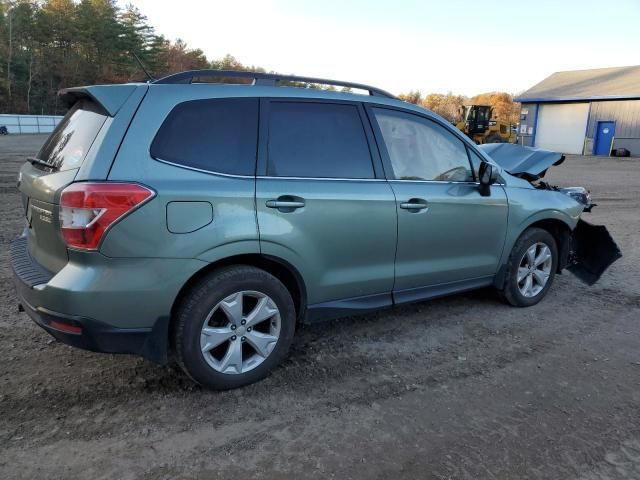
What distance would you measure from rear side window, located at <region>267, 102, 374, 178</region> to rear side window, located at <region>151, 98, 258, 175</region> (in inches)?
6.1

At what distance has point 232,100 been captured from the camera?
319 centimetres

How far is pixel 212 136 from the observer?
3.08 meters

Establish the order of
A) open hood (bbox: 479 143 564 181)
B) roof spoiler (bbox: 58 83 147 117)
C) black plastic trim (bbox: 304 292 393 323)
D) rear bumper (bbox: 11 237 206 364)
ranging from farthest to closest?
1. open hood (bbox: 479 143 564 181)
2. black plastic trim (bbox: 304 292 393 323)
3. roof spoiler (bbox: 58 83 147 117)
4. rear bumper (bbox: 11 237 206 364)

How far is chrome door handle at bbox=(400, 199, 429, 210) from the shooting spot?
374cm

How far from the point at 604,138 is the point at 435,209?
3528 centimetres

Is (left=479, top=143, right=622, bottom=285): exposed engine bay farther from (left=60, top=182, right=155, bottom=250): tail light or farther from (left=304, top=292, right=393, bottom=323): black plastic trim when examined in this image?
(left=60, top=182, right=155, bottom=250): tail light

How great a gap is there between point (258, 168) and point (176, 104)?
1.99ft

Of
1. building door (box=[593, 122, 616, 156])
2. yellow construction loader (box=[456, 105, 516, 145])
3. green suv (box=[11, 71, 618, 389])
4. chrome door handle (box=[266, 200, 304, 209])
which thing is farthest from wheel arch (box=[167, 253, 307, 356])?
building door (box=[593, 122, 616, 156])

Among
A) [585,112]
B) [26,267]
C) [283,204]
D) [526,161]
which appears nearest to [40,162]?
[26,267]

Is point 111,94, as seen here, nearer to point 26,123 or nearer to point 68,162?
point 68,162

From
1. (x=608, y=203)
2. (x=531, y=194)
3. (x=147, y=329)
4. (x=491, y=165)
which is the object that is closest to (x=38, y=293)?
(x=147, y=329)

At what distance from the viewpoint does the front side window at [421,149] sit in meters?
3.85

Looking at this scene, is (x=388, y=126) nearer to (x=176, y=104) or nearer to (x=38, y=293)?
(x=176, y=104)

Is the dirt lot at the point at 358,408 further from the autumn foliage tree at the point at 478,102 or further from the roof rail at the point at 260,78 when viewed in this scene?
the autumn foliage tree at the point at 478,102
